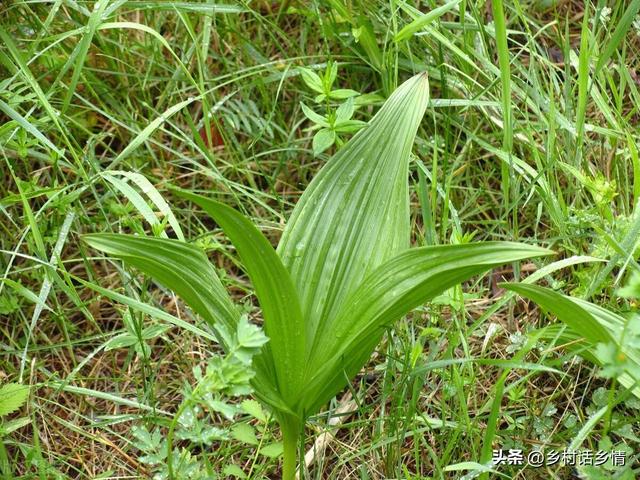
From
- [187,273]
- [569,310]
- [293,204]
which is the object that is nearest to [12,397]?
[187,273]

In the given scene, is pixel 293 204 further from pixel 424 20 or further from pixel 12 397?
pixel 12 397

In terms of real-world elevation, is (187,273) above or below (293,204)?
above

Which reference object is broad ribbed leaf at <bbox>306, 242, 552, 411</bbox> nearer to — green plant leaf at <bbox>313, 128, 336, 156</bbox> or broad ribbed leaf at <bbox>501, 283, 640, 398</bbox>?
broad ribbed leaf at <bbox>501, 283, 640, 398</bbox>

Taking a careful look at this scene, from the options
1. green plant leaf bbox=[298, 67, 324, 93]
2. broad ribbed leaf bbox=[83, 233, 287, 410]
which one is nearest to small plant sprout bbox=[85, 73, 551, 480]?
broad ribbed leaf bbox=[83, 233, 287, 410]

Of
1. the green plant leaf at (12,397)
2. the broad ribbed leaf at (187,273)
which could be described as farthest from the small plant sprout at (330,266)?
the green plant leaf at (12,397)

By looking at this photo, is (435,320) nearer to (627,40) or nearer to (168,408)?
(168,408)

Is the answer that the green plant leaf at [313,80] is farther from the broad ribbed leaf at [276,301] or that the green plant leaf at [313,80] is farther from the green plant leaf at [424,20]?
the broad ribbed leaf at [276,301]
